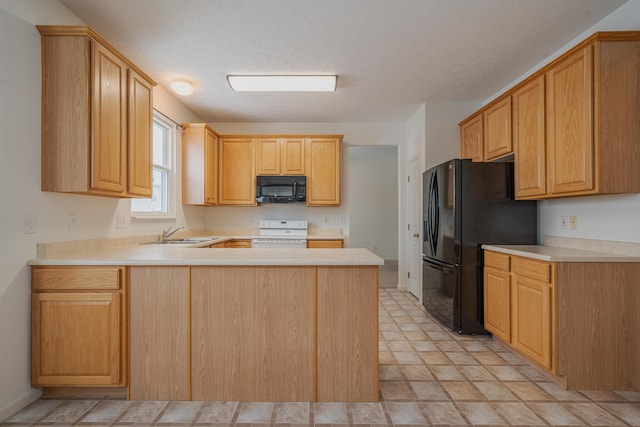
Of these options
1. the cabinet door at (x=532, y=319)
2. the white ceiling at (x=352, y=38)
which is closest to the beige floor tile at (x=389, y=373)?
the cabinet door at (x=532, y=319)

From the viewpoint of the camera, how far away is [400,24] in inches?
94.0

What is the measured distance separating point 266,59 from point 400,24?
1197 mm

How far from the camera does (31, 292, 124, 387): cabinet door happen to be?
1905mm

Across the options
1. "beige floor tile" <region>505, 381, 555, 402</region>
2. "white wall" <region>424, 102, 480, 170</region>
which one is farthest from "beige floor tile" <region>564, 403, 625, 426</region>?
"white wall" <region>424, 102, 480, 170</region>

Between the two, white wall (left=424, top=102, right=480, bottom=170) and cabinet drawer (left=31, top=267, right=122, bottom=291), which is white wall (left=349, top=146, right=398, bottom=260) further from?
cabinet drawer (left=31, top=267, right=122, bottom=291)

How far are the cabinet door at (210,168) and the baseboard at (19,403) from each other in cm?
255

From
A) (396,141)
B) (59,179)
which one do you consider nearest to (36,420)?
(59,179)

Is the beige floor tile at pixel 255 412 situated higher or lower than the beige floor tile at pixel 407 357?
higher

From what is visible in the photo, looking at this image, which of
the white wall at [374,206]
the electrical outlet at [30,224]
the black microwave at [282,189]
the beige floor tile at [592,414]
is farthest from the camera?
the white wall at [374,206]

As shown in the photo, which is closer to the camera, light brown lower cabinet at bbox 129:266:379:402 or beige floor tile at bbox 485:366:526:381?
light brown lower cabinet at bbox 129:266:379:402

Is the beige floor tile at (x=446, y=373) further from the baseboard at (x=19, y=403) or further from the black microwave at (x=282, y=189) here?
the black microwave at (x=282, y=189)

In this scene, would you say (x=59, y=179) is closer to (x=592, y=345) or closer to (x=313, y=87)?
(x=313, y=87)

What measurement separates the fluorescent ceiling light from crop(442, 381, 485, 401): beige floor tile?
9.25ft

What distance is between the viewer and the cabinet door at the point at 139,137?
2.41 meters
